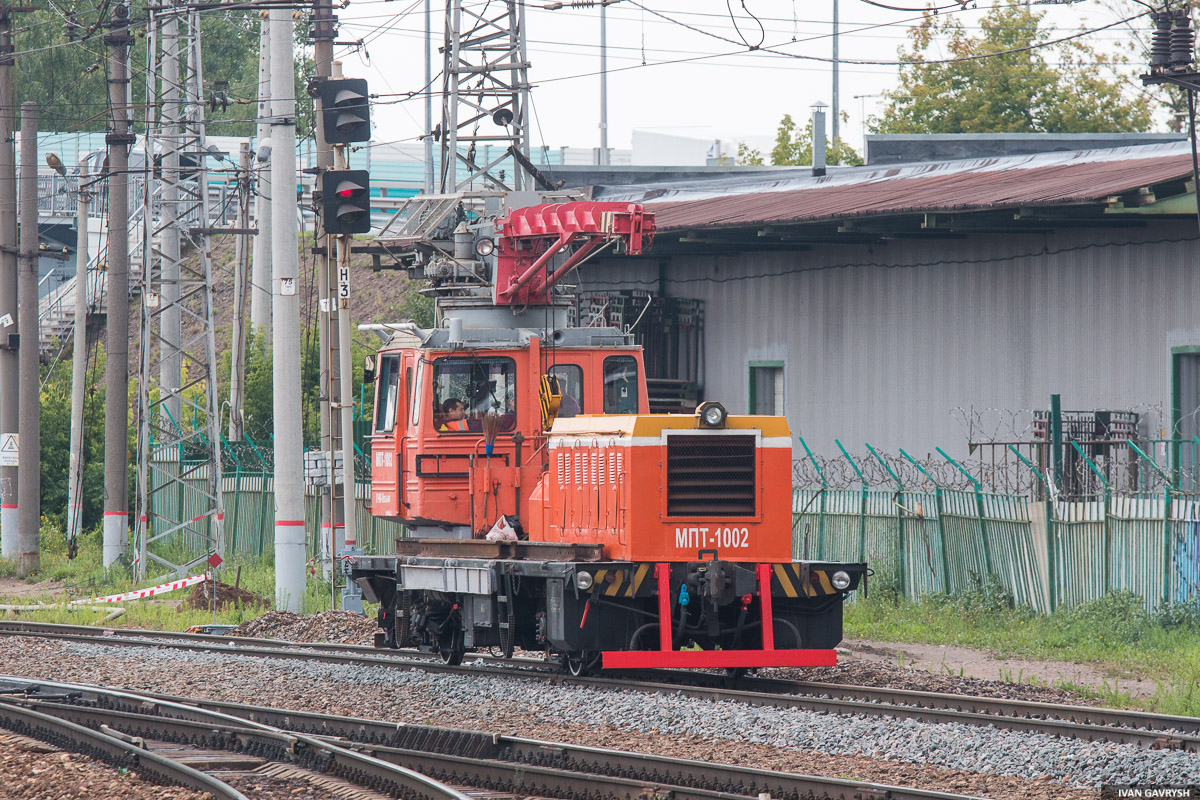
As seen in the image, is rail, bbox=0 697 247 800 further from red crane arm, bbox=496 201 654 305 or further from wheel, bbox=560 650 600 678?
red crane arm, bbox=496 201 654 305

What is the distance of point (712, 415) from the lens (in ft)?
40.7

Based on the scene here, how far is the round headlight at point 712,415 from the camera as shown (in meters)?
12.4

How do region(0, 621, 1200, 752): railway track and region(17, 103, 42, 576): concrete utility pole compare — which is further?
region(17, 103, 42, 576): concrete utility pole

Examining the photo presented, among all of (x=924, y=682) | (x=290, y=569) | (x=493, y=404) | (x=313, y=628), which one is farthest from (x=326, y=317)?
(x=924, y=682)

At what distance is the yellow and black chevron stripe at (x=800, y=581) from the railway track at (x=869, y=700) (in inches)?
33.0

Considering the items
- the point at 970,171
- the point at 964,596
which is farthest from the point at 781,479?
the point at 970,171

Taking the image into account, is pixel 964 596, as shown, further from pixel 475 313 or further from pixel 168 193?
pixel 168 193

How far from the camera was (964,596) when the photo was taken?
1873cm

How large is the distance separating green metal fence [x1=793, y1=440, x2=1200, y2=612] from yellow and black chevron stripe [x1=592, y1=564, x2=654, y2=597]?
3.17 metres

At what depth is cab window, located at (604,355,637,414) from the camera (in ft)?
46.2

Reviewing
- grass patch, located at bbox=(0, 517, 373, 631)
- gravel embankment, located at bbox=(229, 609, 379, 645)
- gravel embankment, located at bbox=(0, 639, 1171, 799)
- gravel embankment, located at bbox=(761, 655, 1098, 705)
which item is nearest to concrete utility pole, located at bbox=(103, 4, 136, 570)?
grass patch, located at bbox=(0, 517, 373, 631)

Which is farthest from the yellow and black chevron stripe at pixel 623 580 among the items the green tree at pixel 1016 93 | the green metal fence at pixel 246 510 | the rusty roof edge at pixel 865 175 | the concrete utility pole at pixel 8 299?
the green tree at pixel 1016 93

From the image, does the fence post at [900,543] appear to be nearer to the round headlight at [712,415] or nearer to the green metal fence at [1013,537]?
the green metal fence at [1013,537]

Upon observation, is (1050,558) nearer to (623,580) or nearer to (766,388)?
(623,580)
